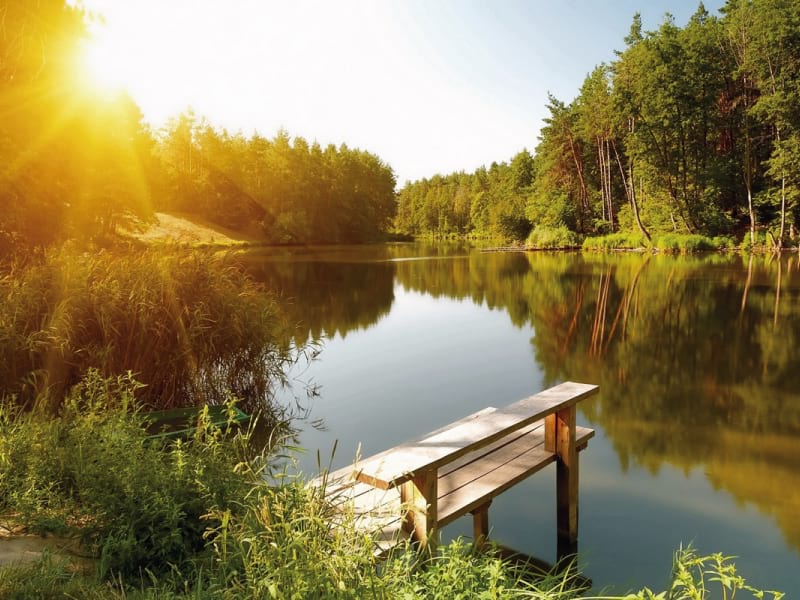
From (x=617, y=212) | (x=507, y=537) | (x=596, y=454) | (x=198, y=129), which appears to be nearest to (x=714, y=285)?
(x=596, y=454)

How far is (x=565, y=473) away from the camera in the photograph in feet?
15.6

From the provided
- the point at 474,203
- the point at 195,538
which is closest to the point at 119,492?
the point at 195,538

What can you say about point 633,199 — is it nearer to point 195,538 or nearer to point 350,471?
point 350,471

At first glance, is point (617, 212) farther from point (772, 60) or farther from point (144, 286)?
point (144, 286)

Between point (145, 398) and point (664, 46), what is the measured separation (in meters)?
39.3

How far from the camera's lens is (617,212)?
4978cm

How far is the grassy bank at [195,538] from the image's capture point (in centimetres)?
260

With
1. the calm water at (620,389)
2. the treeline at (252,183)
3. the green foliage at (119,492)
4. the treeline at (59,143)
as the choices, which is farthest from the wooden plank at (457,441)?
the treeline at (252,183)

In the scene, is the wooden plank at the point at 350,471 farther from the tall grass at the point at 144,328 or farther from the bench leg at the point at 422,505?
A: the tall grass at the point at 144,328

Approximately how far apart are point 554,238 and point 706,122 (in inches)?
518

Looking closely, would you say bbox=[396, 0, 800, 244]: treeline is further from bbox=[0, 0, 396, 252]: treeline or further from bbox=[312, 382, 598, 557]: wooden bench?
bbox=[312, 382, 598, 557]: wooden bench

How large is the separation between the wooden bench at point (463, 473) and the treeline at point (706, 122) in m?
36.8

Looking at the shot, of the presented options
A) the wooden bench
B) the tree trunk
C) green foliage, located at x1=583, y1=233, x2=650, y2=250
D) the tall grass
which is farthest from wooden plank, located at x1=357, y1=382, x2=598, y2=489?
green foliage, located at x1=583, y1=233, x2=650, y2=250

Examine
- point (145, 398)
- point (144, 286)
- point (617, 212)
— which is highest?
point (617, 212)
